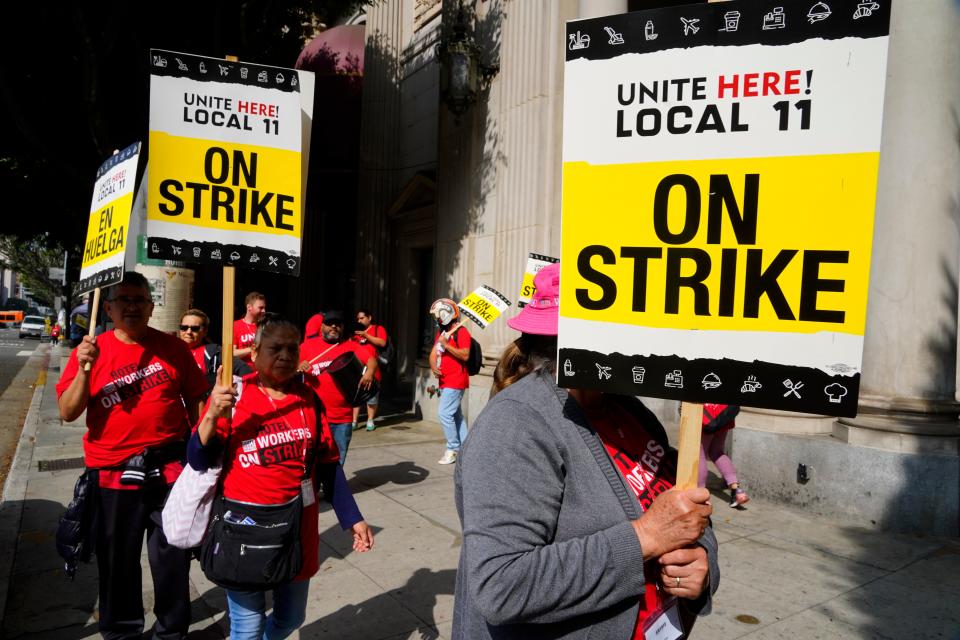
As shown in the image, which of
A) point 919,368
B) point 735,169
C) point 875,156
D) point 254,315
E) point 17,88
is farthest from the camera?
point 17,88

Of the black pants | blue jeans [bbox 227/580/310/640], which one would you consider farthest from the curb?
blue jeans [bbox 227/580/310/640]

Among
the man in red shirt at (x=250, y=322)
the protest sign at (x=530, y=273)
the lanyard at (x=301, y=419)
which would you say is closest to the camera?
the lanyard at (x=301, y=419)

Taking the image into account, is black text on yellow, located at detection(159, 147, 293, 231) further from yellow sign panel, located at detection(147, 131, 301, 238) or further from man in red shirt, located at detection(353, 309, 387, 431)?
man in red shirt, located at detection(353, 309, 387, 431)

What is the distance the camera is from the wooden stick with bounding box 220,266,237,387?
274 centimetres

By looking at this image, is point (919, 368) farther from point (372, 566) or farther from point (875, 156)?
point (875, 156)

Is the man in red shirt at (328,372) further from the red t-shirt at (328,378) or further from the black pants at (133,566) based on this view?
the black pants at (133,566)

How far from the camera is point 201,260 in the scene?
3.15 m

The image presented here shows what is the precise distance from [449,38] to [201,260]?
8508 millimetres

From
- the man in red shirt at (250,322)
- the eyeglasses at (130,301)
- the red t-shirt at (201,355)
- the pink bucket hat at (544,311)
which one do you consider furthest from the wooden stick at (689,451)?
the man in red shirt at (250,322)

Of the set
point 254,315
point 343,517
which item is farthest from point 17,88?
point 343,517

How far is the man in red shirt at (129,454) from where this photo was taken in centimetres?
335

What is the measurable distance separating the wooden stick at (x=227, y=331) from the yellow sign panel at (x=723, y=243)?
1647 mm

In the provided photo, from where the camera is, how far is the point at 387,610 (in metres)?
4.15

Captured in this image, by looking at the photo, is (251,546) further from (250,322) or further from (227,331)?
(250,322)
